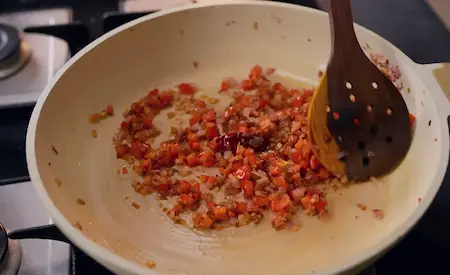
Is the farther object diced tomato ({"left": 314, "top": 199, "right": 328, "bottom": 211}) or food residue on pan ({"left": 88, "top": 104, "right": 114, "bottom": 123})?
food residue on pan ({"left": 88, "top": 104, "right": 114, "bottom": 123})

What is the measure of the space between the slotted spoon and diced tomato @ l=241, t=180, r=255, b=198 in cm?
10

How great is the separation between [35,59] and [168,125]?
0.27 metres

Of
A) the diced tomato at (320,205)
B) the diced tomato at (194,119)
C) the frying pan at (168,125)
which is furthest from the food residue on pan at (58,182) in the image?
the diced tomato at (320,205)

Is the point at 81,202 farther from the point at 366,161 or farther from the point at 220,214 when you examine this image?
the point at 366,161

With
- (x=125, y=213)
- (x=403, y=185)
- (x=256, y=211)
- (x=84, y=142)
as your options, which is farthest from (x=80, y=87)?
(x=403, y=185)

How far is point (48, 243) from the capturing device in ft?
2.27

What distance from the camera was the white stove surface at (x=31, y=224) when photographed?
0.67 metres

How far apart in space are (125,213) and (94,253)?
17 centimetres

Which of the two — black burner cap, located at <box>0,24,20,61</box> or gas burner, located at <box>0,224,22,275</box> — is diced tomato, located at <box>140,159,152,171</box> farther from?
black burner cap, located at <box>0,24,20,61</box>

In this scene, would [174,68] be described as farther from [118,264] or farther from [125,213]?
[118,264]

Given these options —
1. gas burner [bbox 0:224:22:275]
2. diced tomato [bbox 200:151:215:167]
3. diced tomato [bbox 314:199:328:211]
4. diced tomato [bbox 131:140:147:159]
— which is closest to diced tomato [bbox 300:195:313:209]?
diced tomato [bbox 314:199:328:211]

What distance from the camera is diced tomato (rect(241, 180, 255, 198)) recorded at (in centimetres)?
76

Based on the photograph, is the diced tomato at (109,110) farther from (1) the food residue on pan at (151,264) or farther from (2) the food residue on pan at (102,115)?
(1) the food residue on pan at (151,264)

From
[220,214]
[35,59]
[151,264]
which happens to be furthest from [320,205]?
[35,59]
